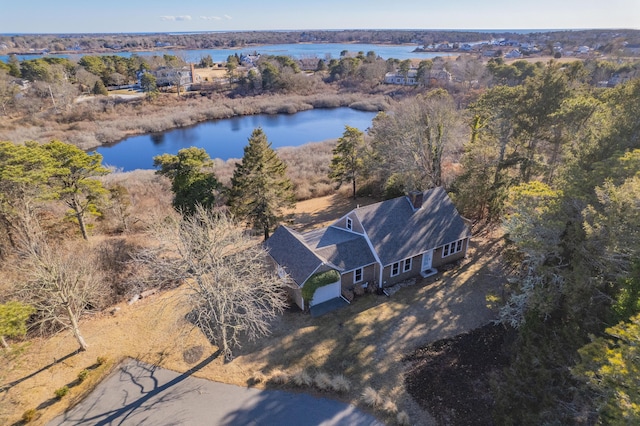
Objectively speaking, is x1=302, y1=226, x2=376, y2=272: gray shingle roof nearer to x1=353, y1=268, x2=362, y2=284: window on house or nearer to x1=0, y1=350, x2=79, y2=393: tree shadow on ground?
x1=353, y1=268, x2=362, y2=284: window on house

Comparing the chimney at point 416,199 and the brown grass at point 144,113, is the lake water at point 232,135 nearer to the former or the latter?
the brown grass at point 144,113

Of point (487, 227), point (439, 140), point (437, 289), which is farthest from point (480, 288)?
point (439, 140)

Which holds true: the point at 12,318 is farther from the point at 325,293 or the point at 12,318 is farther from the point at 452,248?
the point at 452,248

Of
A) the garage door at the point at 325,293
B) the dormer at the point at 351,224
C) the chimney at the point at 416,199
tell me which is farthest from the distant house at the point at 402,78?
the garage door at the point at 325,293

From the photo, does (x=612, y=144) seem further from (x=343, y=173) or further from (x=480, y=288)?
(x=343, y=173)

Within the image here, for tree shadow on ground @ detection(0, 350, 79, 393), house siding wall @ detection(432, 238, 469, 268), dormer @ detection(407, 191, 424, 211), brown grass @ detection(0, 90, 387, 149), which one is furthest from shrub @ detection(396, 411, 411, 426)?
brown grass @ detection(0, 90, 387, 149)

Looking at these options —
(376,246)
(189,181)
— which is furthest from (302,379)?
(189,181)
